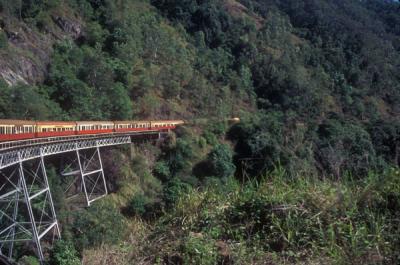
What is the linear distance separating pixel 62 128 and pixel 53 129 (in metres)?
0.87

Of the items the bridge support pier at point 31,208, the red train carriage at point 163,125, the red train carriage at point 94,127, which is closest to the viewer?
the bridge support pier at point 31,208

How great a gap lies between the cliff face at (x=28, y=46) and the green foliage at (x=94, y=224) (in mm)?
10951

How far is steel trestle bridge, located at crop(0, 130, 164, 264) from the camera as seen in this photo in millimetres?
16453

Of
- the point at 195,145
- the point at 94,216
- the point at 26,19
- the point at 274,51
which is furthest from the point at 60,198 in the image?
the point at 274,51

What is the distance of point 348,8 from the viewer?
3420 inches

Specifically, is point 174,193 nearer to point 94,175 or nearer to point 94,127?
point 94,127

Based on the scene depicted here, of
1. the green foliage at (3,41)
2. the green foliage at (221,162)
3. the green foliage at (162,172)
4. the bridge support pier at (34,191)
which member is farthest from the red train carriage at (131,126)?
the green foliage at (3,41)

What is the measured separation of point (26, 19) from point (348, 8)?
63.8m

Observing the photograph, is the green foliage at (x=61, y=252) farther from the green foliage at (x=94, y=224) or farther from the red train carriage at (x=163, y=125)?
the red train carriage at (x=163, y=125)

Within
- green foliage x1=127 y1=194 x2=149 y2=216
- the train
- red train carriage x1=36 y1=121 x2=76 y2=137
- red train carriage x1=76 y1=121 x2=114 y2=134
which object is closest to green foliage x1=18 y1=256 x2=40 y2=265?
the train

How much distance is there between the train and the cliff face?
6838 mm

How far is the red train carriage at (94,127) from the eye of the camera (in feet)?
74.4

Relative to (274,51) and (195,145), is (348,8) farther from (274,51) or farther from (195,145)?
(195,145)

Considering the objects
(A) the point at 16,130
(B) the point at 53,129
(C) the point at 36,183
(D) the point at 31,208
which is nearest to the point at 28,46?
(C) the point at 36,183
